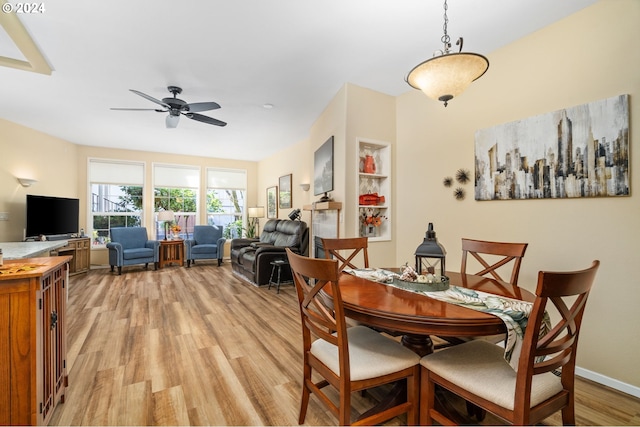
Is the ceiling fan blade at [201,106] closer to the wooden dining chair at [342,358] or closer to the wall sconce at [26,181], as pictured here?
the wooden dining chair at [342,358]

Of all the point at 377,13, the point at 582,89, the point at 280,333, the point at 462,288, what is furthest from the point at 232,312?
the point at 582,89

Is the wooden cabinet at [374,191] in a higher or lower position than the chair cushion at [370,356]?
higher

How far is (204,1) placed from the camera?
2.13m

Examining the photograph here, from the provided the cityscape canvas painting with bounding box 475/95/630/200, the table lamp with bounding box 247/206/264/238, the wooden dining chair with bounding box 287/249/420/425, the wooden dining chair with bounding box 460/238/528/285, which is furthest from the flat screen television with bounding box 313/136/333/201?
the table lamp with bounding box 247/206/264/238

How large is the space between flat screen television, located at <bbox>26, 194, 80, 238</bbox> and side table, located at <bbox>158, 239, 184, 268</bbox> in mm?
1618

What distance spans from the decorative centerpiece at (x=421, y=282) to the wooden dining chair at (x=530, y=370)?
1.12 ft

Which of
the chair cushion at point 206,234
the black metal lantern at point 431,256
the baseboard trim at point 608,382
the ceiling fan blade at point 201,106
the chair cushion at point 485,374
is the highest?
the ceiling fan blade at point 201,106

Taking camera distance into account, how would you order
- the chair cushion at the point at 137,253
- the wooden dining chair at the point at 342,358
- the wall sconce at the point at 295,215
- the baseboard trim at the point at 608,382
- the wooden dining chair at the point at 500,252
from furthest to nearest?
1. the chair cushion at the point at 137,253
2. the wall sconce at the point at 295,215
3. the wooden dining chair at the point at 500,252
4. the baseboard trim at the point at 608,382
5. the wooden dining chair at the point at 342,358

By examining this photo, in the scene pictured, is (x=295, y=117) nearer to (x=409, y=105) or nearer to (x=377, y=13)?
(x=409, y=105)

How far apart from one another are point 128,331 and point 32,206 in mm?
3640

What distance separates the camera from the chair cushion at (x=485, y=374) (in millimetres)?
1200

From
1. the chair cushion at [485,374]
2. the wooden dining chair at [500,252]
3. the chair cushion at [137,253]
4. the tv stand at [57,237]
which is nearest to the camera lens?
the chair cushion at [485,374]

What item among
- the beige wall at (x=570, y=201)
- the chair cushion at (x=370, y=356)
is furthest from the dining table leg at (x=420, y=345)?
the beige wall at (x=570, y=201)

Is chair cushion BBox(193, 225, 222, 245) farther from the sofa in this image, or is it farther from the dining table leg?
the dining table leg
